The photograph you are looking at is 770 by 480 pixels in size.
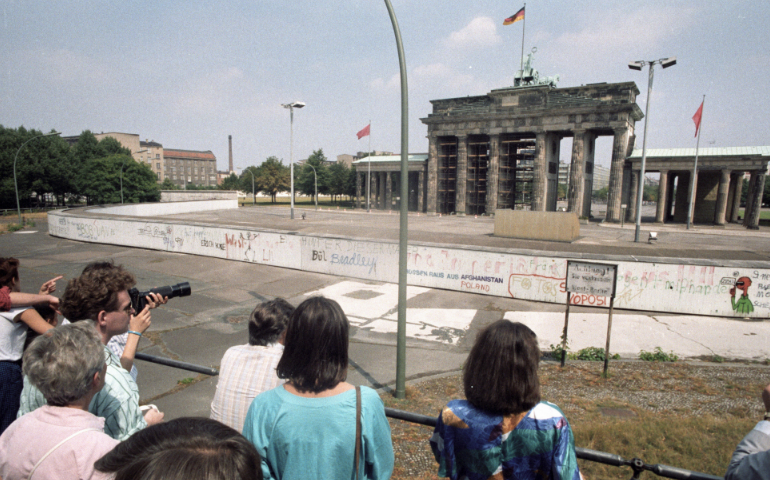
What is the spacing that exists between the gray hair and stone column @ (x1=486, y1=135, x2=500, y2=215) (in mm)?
57375

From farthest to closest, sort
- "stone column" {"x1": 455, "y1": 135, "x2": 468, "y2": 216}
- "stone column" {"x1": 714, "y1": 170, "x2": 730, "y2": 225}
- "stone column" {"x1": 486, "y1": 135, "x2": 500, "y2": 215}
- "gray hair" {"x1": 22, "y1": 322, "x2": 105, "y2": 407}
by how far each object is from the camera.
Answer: "stone column" {"x1": 455, "y1": 135, "x2": 468, "y2": 216} < "stone column" {"x1": 486, "y1": 135, "x2": 500, "y2": 215} < "stone column" {"x1": 714, "y1": 170, "x2": 730, "y2": 225} < "gray hair" {"x1": 22, "y1": 322, "x2": 105, "y2": 407}

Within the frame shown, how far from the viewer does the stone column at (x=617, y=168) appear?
48094 mm

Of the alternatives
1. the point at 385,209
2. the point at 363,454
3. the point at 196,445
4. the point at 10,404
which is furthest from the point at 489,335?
the point at 385,209

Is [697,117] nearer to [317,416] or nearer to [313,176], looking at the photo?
[317,416]

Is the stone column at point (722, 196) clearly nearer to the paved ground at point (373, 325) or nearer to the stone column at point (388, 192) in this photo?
the paved ground at point (373, 325)

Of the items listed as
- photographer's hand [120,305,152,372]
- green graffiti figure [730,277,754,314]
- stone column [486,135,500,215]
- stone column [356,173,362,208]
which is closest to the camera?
photographer's hand [120,305,152,372]

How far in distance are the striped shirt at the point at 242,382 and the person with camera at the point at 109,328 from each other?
1.35 ft

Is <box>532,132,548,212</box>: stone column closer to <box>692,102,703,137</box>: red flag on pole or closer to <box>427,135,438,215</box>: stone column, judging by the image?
<box>427,135,438,215</box>: stone column

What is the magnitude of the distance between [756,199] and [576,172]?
656 inches

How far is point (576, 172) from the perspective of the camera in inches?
2031

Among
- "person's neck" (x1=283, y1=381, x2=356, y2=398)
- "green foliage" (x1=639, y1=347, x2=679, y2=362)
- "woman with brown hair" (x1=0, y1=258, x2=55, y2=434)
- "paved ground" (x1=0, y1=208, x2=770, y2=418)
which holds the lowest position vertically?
"paved ground" (x1=0, y1=208, x2=770, y2=418)

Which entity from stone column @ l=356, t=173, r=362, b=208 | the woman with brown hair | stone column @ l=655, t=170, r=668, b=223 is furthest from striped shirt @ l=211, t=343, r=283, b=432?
stone column @ l=356, t=173, r=362, b=208

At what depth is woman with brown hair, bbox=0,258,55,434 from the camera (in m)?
3.53

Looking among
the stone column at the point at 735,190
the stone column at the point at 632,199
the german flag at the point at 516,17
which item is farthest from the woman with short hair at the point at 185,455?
the stone column at the point at 735,190
